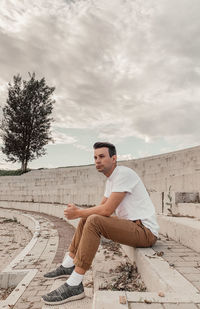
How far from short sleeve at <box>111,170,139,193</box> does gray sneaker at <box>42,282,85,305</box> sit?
39.6 inches

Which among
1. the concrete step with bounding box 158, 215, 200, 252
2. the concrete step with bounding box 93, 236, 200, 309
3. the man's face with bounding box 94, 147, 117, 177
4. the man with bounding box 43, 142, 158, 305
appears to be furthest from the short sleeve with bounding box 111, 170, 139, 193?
the concrete step with bounding box 158, 215, 200, 252

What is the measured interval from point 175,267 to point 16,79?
94.6ft

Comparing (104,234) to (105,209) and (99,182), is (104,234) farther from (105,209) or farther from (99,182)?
(99,182)

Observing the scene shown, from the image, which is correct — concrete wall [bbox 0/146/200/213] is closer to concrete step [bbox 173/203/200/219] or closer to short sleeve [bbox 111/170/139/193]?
concrete step [bbox 173/203/200/219]

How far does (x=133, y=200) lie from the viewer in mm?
2721

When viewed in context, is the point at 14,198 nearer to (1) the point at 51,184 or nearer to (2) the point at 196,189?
(1) the point at 51,184

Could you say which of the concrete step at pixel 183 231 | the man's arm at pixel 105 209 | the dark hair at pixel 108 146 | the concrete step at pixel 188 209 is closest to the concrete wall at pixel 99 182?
the concrete step at pixel 188 209

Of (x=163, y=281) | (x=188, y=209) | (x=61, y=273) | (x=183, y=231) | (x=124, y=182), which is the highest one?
(x=124, y=182)

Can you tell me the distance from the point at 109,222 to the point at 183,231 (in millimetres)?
1229

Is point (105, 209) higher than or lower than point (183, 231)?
higher

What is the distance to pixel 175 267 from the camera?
2.23 m

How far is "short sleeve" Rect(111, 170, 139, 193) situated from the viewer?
256cm

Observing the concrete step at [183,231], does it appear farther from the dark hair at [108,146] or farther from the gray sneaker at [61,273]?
the gray sneaker at [61,273]

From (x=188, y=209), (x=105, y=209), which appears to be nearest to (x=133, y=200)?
(x=105, y=209)
